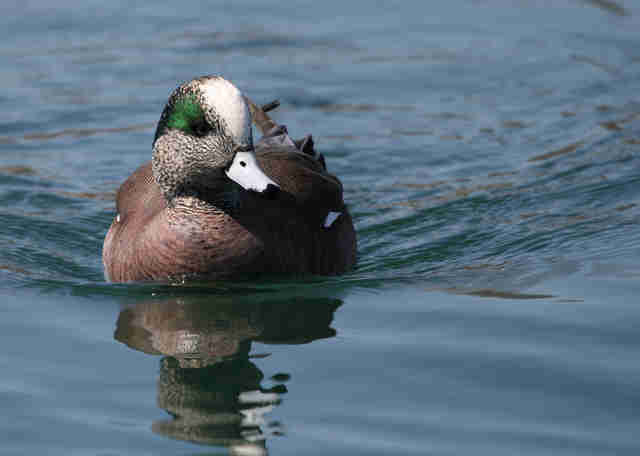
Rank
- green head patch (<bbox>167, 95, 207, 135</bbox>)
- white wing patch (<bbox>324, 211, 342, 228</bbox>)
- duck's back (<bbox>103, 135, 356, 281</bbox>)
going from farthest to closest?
white wing patch (<bbox>324, 211, 342, 228</bbox>) < duck's back (<bbox>103, 135, 356, 281</bbox>) < green head patch (<bbox>167, 95, 207, 135</bbox>)

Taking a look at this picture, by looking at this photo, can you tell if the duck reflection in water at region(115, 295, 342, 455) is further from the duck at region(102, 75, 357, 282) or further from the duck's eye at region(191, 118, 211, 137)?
the duck's eye at region(191, 118, 211, 137)

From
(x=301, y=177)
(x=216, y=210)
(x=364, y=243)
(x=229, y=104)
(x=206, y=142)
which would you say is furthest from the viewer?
(x=364, y=243)

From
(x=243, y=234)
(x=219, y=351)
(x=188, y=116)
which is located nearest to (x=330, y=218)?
(x=243, y=234)

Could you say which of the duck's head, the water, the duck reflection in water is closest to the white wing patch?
Answer: the water

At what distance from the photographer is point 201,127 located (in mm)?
5855

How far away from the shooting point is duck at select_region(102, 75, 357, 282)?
5766 mm

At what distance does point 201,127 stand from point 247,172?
36 centimetres

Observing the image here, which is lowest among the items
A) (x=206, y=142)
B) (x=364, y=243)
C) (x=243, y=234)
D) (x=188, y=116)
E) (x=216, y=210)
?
(x=364, y=243)

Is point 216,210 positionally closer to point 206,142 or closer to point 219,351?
point 206,142

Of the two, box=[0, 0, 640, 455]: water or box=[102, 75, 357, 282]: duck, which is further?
box=[102, 75, 357, 282]: duck

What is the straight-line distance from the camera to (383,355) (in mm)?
5152

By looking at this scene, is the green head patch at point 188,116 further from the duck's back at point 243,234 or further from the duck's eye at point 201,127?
the duck's back at point 243,234

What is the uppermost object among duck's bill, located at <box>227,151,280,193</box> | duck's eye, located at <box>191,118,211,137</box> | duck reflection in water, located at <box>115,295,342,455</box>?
duck's eye, located at <box>191,118,211,137</box>

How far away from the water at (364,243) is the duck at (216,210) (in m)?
0.17
